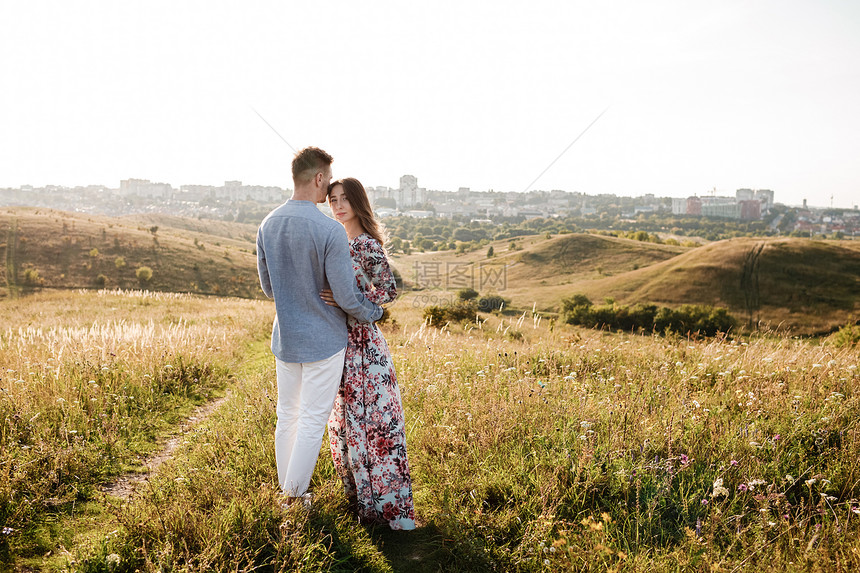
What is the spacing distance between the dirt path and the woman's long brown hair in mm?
2680

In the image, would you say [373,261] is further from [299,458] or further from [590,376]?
[590,376]

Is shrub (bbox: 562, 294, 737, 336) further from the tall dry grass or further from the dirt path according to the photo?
the dirt path

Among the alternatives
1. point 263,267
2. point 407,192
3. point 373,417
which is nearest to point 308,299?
point 263,267

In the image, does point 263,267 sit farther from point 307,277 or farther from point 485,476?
point 485,476

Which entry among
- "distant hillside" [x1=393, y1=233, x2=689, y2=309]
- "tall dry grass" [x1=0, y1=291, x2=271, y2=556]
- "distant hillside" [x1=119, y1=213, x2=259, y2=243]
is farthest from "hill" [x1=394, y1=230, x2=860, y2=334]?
"distant hillside" [x1=119, y1=213, x2=259, y2=243]

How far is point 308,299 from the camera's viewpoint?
333 cm

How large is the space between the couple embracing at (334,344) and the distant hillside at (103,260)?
197 ft

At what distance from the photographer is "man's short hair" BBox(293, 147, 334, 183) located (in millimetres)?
3293

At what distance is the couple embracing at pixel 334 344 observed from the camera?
10.8 feet

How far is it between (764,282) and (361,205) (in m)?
83.3

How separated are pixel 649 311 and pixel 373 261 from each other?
65.0 metres

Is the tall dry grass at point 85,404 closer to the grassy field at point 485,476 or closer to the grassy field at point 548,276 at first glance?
the grassy field at point 485,476

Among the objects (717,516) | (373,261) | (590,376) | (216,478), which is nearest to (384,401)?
(373,261)

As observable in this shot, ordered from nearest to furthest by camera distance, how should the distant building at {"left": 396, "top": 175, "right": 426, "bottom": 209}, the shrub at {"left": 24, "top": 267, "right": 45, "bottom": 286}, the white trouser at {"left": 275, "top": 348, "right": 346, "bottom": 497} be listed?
1. the white trouser at {"left": 275, "top": 348, "right": 346, "bottom": 497}
2. the shrub at {"left": 24, "top": 267, "right": 45, "bottom": 286}
3. the distant building at {"left": 396, "top": 175, "right": 426, "bottom": 209}
